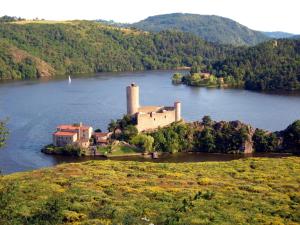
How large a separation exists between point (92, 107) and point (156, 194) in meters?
50.3

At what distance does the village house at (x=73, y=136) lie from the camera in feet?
178

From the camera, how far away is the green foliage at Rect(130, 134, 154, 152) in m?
53.4

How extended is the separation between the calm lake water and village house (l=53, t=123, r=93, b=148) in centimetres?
243

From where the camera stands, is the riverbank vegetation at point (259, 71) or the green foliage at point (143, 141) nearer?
the green foliage at point (143, 141)

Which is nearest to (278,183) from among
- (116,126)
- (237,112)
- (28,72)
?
(116,126)

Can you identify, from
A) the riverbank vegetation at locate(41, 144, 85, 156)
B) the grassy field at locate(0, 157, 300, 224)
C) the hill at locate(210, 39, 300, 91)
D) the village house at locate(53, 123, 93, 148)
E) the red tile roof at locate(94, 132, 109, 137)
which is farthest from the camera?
the hill at locate(210, 39, 300, 91)

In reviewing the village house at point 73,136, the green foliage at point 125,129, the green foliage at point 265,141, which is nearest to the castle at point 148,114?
the green foliage at point 125,129

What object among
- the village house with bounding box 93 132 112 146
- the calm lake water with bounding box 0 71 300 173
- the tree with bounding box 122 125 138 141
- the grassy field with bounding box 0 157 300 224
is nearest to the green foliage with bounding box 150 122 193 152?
the tree with bounding box 122 125 138 141

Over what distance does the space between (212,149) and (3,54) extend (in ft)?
332

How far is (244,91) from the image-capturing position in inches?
4309

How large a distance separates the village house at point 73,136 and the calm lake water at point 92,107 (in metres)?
2.43

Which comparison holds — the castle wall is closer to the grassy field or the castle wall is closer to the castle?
the castle

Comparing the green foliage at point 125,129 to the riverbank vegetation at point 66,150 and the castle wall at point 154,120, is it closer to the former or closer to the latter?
the castle wall at point 154,120

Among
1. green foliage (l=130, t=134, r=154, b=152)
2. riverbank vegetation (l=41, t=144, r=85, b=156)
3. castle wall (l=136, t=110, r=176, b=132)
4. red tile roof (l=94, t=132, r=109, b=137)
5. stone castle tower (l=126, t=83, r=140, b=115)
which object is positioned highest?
stone castle tower (l=126, t=83, r=140, b=115)
